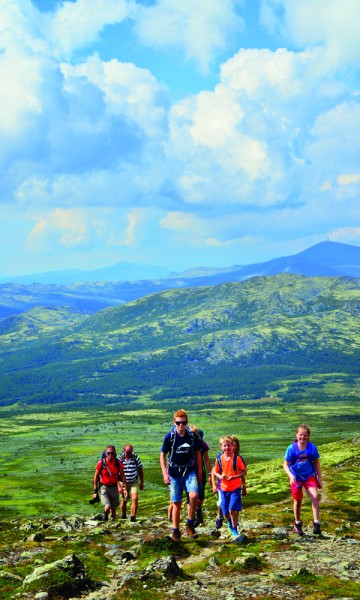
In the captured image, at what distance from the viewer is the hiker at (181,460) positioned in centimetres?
2223

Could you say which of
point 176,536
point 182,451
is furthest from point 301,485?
point 176,536

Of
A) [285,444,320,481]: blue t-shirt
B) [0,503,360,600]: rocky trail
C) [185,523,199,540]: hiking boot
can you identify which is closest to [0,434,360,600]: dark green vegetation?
[0,503,360,600]: rocky trail

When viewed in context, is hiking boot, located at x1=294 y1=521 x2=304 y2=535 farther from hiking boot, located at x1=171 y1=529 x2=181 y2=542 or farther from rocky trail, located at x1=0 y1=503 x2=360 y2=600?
hiking boot, located at x1=171 y1=529 x2=181 y2=542

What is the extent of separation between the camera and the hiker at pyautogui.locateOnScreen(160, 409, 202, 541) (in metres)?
22.2

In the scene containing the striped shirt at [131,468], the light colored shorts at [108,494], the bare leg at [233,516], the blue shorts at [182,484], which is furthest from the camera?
the striped shirt at [131,468]

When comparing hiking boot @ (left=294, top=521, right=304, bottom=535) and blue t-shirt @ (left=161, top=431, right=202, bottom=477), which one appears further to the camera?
hiking boot @ (left=294, top=521, right=304, bottom=535)

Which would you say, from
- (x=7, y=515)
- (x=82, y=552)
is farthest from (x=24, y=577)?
(x=7, y=515)

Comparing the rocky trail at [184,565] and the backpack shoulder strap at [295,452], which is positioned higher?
the backpack shoulder strap at [295,452]

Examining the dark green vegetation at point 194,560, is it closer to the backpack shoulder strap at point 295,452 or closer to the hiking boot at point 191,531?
the hiking boot at point 191,531

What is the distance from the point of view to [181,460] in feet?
73.7

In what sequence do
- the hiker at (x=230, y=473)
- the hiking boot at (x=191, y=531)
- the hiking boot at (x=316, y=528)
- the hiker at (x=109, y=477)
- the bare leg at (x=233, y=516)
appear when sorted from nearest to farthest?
the hiker at (x=230, y=473)
the bare leg at (x=233, y=516)
the hiking boot at (x=191, y=531)
the hiking boot at (x=316, y=528)
the hiker at (x=109, y=477)

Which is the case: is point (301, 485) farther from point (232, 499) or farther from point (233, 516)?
point (233, 516)

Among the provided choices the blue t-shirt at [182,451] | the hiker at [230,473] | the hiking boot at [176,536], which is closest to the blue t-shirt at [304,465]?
the hiker at [230,473]

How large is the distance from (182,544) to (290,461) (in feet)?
20.1
